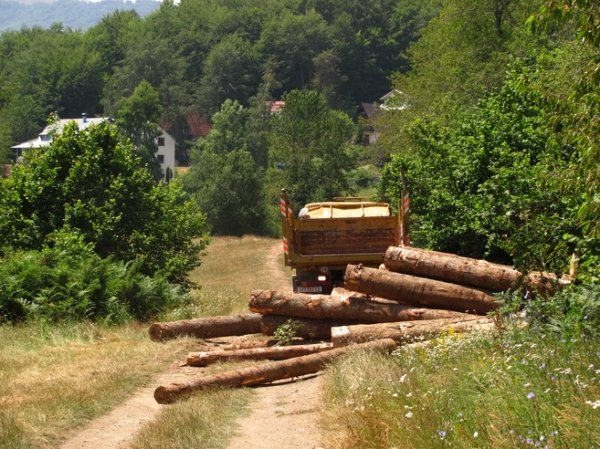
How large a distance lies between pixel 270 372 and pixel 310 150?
6541cm

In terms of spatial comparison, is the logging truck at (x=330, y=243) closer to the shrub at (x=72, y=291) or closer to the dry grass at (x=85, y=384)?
the dry grass at (x=85, y=384)

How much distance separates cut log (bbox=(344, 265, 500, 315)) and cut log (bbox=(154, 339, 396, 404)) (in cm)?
190

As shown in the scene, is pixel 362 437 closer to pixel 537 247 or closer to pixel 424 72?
pixel 537 247

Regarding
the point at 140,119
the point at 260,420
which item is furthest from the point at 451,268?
the point at 140,119

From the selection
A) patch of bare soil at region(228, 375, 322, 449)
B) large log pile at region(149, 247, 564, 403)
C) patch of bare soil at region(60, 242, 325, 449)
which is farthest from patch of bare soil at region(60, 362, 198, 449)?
patch of bare soil at region(228, 375, 322, 449)

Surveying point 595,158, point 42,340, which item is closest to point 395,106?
point 42,340

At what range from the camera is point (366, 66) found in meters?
151

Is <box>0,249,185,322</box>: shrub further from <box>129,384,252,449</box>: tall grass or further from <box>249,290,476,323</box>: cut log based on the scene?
<box>129,384,252,449</box>: tall grass

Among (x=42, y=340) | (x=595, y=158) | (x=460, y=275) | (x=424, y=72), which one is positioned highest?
(x=424, y=72)

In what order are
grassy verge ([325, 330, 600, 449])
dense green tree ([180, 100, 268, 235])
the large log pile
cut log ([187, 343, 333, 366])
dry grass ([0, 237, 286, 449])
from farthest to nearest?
dense green tree ([180, 100, 268, 235]) → cut log ([187, 343, 333, 366]) → the large log pile → dry grass ([0, 237, 286, 449]) → grassy verge ([325, 330, 600, 449])

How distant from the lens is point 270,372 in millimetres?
12133

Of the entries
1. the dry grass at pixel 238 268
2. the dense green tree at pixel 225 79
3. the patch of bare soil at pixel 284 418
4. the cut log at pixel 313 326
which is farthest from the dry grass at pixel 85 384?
the dense green tree at pixel 225 79

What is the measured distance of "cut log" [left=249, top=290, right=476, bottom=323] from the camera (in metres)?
13.8

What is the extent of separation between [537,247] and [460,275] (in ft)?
9.10
